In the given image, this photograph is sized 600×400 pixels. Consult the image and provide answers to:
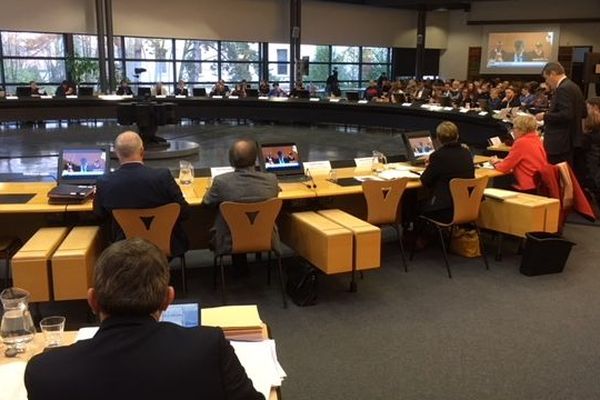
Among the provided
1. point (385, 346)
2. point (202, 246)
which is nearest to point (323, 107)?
point (202, 246)

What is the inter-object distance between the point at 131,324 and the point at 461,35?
21985 mm

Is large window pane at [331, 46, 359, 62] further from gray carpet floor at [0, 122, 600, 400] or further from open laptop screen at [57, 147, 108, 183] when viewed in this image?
open laptop screen at [57, 147, 108, 183]

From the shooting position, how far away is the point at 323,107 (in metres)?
14.0

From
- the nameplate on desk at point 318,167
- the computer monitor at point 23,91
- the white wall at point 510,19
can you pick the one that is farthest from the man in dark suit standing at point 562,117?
the white wall at point 510,19

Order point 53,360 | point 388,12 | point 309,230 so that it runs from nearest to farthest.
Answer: point 53,360 < point 309,230 < point 388,12

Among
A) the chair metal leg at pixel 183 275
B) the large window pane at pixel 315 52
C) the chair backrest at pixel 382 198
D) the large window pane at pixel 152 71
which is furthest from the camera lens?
the large window pane at pixel 315 52

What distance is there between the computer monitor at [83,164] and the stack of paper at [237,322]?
2.69m

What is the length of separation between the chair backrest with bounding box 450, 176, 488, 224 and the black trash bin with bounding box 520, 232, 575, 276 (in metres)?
0.45

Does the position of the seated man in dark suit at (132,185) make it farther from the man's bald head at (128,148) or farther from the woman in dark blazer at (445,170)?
the woman in dark blazer at (445,170)

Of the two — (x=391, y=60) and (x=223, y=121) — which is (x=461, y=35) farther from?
(x=223, y=121)

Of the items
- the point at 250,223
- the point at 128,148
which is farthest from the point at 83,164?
the point at 250,223

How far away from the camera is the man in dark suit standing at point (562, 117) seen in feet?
18.5

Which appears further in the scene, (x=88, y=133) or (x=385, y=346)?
(x=88, y=133)

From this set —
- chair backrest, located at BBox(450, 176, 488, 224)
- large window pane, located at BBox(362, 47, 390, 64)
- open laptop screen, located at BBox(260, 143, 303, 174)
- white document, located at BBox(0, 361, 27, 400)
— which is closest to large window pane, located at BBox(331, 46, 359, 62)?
large window pane, located at BBox(362, 47, 390, 64)
